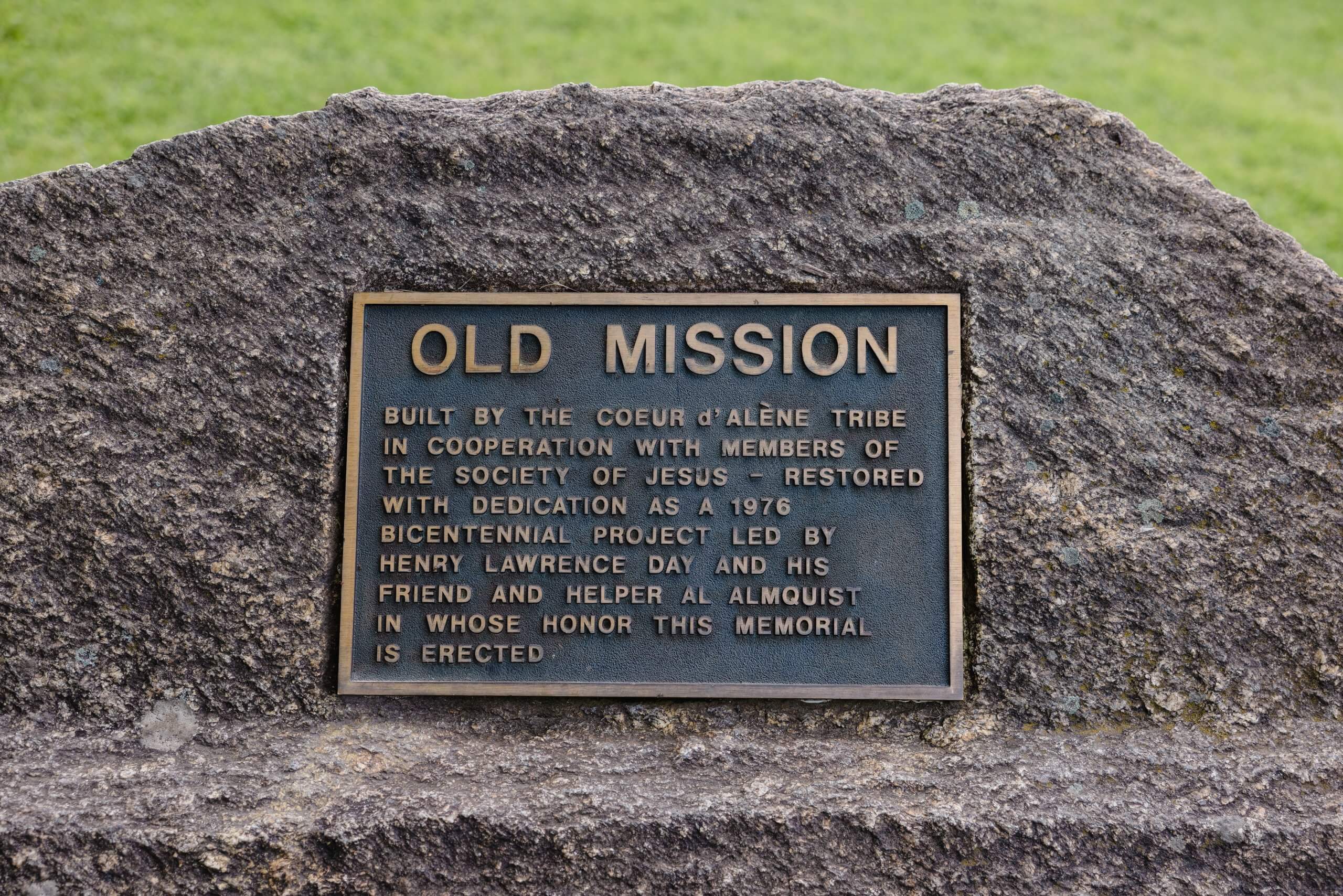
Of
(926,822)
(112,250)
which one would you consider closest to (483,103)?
(112,250)

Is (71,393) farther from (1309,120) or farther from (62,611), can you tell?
(1309,120)

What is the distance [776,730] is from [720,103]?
1.84 meters

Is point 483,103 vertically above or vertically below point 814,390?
above

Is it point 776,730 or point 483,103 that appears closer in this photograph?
point 776,730

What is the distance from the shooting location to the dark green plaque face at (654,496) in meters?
3.04

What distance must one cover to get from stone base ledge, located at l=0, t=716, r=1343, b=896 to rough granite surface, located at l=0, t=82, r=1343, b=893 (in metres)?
0.01

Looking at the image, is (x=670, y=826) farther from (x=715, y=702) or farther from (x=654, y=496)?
(x=654, y=496)

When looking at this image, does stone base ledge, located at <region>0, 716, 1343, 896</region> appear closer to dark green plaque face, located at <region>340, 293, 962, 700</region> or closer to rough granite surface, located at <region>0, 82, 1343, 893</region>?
rough granite surface, located at <region>0, 82, 1343, 893</region>

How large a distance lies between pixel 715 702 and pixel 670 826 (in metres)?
0.43

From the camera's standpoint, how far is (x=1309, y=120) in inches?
257

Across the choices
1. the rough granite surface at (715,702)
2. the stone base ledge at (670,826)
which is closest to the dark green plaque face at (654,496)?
the rough granite surface at (715,702)

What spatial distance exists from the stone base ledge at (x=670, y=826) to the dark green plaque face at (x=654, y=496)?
29 centimetres

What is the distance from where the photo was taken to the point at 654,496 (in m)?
3.11

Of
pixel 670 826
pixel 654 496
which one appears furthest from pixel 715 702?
pixel 654 496
